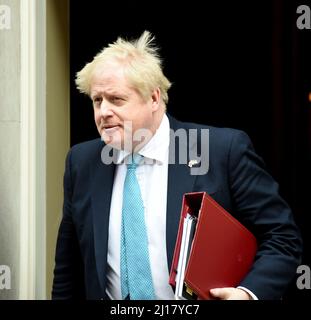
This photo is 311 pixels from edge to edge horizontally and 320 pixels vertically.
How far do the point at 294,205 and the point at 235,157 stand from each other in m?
1.96

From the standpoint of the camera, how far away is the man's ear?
3000mm

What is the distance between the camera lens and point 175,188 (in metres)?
2.91

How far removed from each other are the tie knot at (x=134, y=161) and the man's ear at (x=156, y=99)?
202mm

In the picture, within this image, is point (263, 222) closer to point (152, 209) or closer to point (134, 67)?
point (152, 209)

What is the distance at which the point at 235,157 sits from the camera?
2891mm

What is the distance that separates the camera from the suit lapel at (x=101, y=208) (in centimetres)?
293

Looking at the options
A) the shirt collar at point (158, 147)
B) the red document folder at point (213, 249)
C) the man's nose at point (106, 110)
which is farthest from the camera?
the shirt collar at point (158, 147)

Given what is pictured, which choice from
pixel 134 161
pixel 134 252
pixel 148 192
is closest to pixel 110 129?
pixel 134 161

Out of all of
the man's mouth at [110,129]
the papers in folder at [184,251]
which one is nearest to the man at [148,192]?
the man's mouth at [110,129]

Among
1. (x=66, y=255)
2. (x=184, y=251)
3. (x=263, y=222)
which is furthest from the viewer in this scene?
(x=66, y=255)

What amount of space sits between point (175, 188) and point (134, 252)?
0.30 meters

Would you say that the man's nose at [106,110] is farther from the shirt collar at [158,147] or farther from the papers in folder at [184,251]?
the papers in folder at [184,251]

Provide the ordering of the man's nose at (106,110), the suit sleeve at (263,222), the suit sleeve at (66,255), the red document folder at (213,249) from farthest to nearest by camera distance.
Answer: the suit sleeve at (66,255) < the man's nose at (106,110) < the suit sleeve at (263,222) < the red document folder at (213,249)

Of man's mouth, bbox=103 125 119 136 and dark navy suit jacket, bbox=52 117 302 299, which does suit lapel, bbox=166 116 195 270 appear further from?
man's mouth, bbox=103 125 119 136
